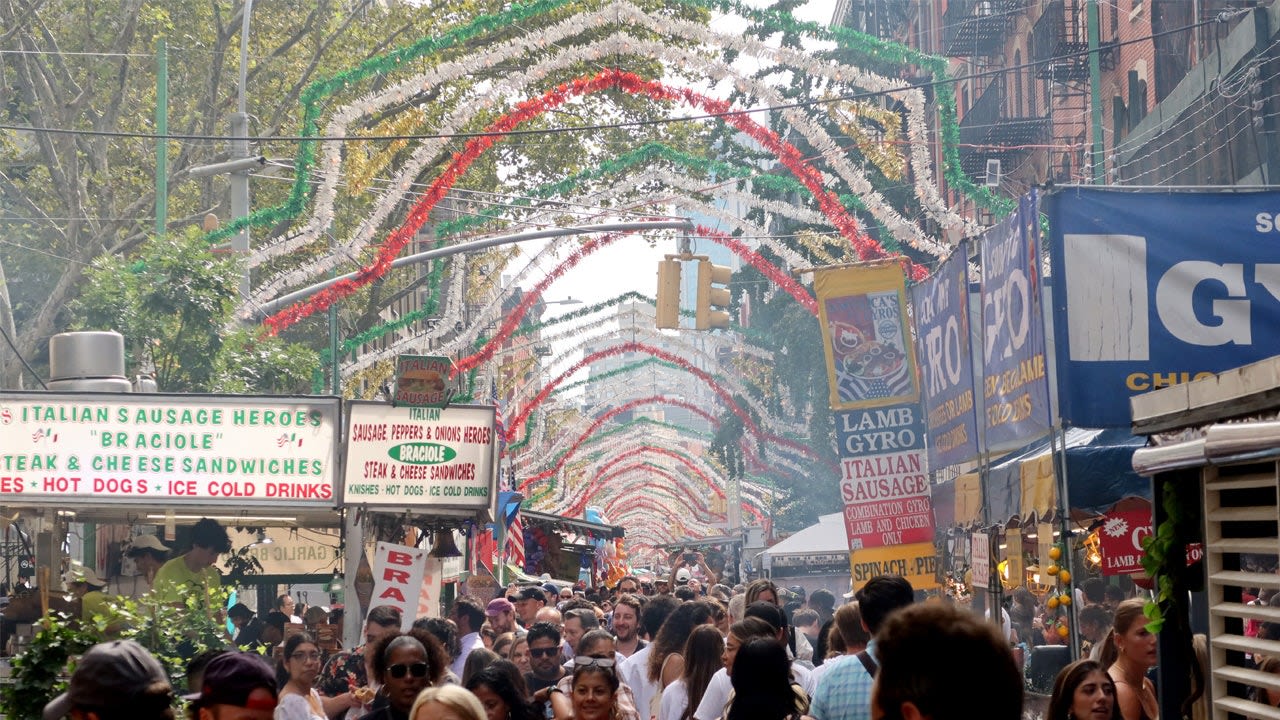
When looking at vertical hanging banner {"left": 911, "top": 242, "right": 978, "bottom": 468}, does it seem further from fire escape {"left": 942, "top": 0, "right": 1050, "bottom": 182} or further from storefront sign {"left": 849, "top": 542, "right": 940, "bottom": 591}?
fire escape {"left": 942, "top": 0, "right": 1050, "bottom": 182}

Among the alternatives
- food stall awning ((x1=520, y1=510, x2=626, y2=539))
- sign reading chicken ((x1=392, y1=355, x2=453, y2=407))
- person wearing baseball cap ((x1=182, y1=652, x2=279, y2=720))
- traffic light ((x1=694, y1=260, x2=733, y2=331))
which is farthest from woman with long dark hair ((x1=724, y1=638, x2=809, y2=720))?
food stall awning ((x1=520, y1=510, x2=626, y2=539))

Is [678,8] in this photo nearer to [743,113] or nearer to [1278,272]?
[743,113]

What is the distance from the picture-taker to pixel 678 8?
1917cm

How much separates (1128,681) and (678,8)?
12777 mm

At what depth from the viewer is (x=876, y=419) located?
54.2ft

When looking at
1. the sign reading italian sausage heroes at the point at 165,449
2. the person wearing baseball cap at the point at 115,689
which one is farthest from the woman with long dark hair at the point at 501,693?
the sign reading italian sausage heroes at the point at 165,449

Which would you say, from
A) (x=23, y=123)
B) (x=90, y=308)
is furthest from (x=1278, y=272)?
(x=23, y=123)

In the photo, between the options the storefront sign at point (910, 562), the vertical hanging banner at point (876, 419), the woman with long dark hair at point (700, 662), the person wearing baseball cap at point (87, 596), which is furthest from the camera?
the vertical hanging banner at point (876, 419)

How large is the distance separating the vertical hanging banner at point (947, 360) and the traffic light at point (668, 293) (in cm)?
414

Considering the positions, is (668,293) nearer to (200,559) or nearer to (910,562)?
(910,562)

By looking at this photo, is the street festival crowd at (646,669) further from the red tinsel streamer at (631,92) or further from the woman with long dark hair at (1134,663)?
the red tinsel streamer at (631,92)

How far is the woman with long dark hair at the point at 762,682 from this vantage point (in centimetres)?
700

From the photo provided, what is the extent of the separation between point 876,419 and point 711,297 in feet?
14.2

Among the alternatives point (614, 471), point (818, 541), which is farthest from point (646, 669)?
point (614, 471)
